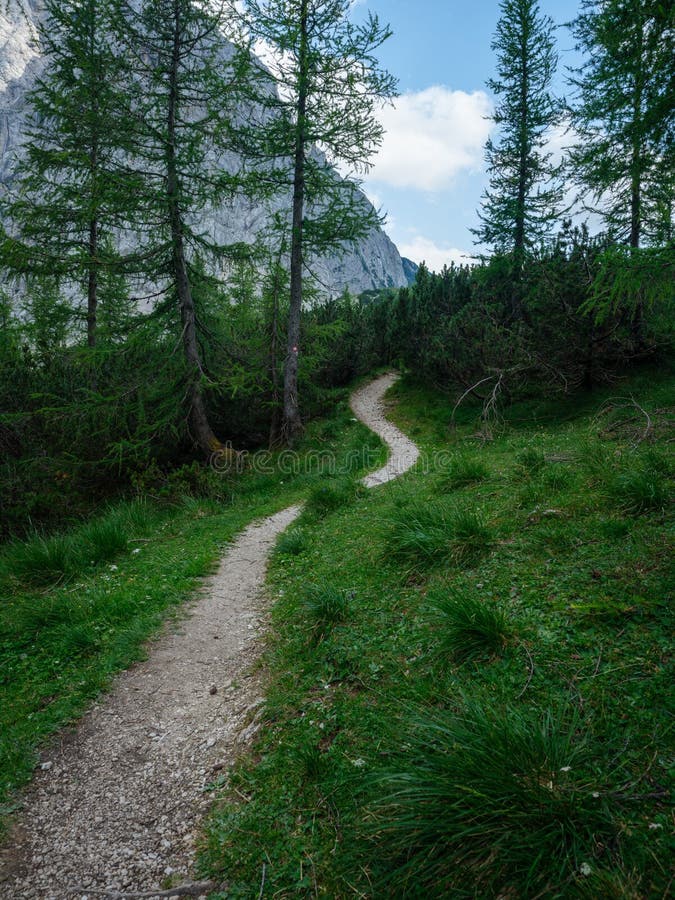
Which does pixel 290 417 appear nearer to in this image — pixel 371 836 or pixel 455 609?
pixel 455 609

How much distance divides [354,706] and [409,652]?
598 mm

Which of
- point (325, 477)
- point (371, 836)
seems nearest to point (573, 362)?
point (325, 477)

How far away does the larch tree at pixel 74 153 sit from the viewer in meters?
11.2

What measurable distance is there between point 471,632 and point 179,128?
14.8 meters

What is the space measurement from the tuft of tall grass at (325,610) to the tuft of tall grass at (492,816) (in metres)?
1.99


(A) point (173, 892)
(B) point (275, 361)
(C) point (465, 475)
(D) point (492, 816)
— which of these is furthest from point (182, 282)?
(D) point (492, 816)

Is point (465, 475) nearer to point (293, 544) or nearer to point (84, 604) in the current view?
point (293, 544)

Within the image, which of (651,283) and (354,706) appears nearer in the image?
(354,706)

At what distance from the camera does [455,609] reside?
3193mm

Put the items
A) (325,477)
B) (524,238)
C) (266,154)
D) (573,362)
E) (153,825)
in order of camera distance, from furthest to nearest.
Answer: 1. (524,238)
2. (266,154)
3. (573,362)
4. (325,477)
5. (153,825)

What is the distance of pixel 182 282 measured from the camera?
1304 centimetres

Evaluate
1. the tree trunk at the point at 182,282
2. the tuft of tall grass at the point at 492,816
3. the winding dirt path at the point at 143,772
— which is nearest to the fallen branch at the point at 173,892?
the winding dirt path at the point at 143,772

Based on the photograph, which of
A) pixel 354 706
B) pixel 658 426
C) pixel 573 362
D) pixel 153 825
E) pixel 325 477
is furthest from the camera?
pixel 573 362

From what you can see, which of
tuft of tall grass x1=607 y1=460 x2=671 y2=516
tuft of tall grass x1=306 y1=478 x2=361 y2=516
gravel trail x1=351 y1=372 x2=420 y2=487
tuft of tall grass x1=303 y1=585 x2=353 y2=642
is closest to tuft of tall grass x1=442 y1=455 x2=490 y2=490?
tuft of tall grass x1=306 y1=478 x2=361 y2=516
